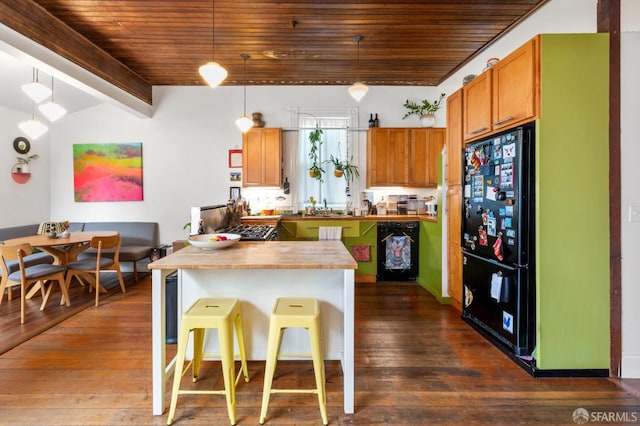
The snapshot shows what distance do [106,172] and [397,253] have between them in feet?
16.0

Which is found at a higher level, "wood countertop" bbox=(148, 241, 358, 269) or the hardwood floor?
"wood countertop" bbox=(148, 241, 358, 269)

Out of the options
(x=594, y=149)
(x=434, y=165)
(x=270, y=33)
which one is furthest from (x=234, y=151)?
(x=594, y=149)

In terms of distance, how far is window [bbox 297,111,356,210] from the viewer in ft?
17.4

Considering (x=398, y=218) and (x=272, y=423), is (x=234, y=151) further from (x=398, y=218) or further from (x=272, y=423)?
(x=272, y=423)

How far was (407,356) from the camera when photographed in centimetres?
252

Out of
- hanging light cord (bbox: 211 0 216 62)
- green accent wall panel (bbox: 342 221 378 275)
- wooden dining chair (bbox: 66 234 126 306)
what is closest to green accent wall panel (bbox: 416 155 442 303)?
green accent wall panel (bbox: 342 221 378 275)

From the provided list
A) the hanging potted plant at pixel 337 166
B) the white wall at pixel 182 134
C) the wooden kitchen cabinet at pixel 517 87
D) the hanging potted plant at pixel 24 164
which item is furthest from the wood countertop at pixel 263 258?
the hanging potted plant at pixel 24 164

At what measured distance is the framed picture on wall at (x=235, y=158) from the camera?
17.3ft

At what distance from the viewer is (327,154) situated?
5.34 meters

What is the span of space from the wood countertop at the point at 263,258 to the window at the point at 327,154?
117 inches

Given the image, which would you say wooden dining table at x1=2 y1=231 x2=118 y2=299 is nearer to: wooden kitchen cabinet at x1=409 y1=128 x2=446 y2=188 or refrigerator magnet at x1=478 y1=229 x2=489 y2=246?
refrigerator magnet at x1=478 y1=229 x2=489 y2=246

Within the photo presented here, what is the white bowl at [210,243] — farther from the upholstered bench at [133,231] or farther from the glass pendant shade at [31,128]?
the upholstered bench at [133,231]

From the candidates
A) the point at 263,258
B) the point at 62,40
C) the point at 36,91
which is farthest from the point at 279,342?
the point at 62,40

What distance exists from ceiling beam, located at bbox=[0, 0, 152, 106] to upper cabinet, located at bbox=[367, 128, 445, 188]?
12.0 feet
